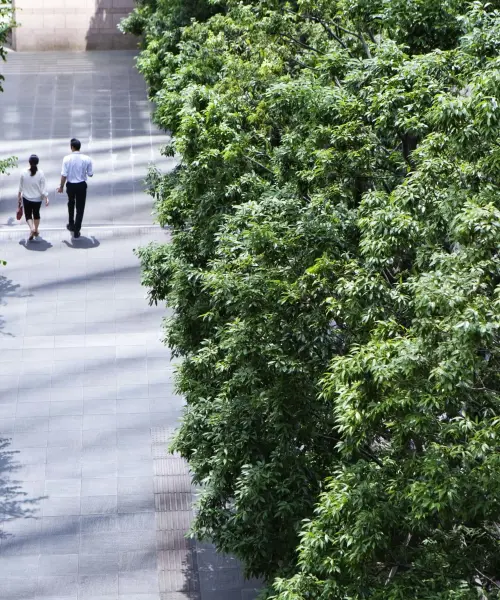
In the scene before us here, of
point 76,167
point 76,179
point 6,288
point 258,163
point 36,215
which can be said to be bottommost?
point 6,288

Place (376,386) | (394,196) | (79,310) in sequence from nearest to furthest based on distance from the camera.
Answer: (376,386) < (394,196) < (79,310)

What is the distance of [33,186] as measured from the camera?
17953mm

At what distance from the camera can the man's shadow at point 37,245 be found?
1867 cm

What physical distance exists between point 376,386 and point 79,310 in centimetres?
1049

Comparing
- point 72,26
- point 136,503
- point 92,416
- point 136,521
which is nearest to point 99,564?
point 136,521

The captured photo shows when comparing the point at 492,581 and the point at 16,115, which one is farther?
the point at 16,115

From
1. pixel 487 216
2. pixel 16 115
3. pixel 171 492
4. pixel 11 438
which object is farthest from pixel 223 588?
pixel 16 115

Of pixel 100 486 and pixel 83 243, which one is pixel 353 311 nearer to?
pixel 100 486

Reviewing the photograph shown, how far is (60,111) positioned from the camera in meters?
25.6

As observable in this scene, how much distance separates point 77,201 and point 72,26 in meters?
13.8

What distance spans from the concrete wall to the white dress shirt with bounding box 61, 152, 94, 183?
535 inches

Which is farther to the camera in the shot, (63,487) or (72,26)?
(72,26)

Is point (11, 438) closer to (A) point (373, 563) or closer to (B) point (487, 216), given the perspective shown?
(A) point (373, 563)

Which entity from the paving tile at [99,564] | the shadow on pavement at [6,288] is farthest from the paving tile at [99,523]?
the shadow on pavement at [6,288]
